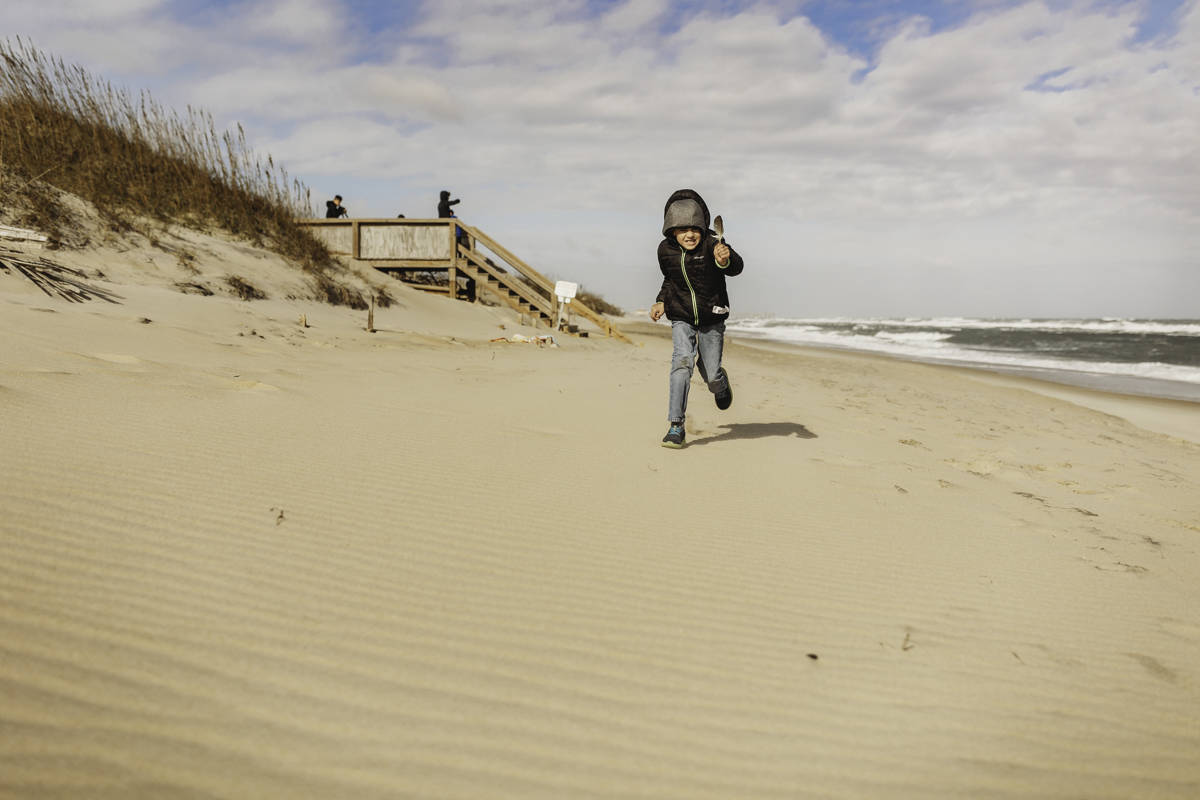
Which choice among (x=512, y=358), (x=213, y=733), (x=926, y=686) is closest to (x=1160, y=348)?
(x=512, y=358)

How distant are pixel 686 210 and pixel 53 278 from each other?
751 centimetres

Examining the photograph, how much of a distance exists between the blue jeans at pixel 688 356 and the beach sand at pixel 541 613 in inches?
16.4

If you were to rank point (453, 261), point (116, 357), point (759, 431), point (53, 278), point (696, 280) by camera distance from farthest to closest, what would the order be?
point (453, 261) < point (53, 278) < point (759, 431) < point (116, 357) < point (696, 280)

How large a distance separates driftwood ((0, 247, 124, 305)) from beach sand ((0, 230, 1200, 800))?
2.94 m

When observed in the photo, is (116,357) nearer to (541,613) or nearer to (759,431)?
(541,613)

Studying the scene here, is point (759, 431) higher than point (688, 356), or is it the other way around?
point (688, 356)

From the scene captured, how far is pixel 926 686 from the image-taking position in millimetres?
2070

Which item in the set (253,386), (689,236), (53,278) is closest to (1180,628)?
(689,236)

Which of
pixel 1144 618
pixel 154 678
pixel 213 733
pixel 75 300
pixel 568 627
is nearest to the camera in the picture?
pixel 213 733

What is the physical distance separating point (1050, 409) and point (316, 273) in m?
12.8

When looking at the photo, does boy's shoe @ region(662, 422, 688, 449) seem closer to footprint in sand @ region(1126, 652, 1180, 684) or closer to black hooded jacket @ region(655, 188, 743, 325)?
black hooded jacket @ region(655, 188, 743, 325)

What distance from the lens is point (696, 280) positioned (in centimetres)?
491

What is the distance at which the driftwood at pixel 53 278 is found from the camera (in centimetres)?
743

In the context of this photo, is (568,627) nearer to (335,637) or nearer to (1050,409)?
(335,637)
